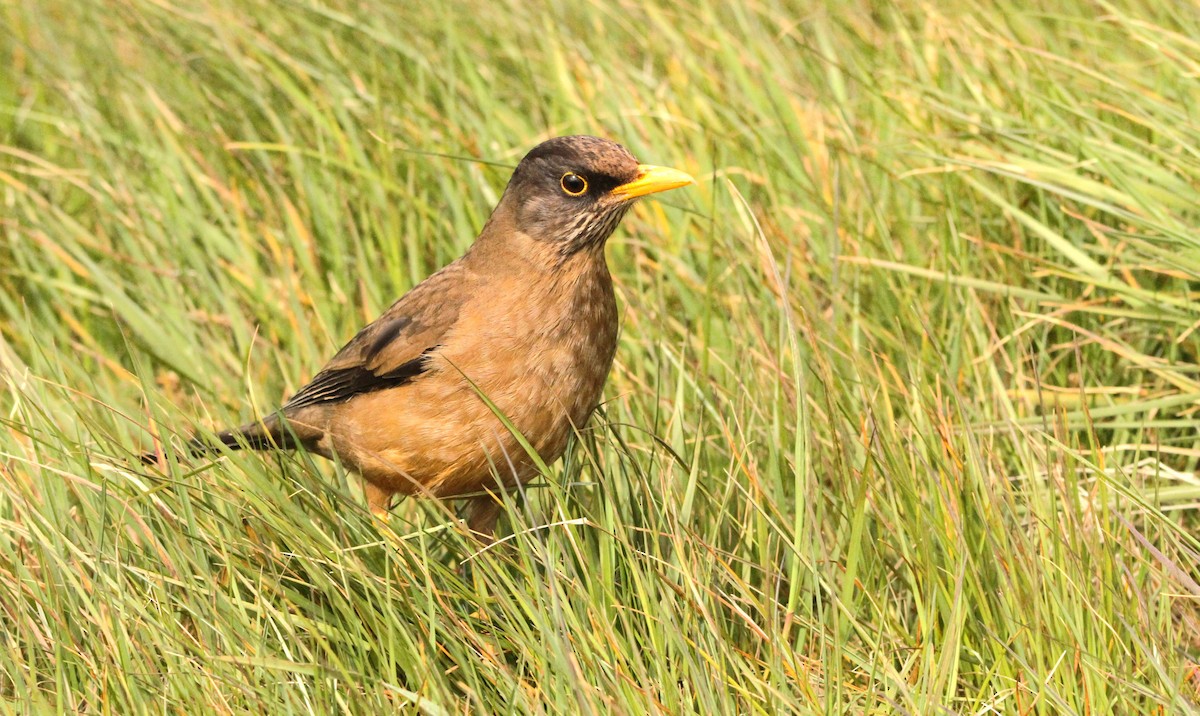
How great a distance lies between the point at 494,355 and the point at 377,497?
62 cm

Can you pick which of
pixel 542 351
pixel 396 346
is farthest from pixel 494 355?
pixel 396 346

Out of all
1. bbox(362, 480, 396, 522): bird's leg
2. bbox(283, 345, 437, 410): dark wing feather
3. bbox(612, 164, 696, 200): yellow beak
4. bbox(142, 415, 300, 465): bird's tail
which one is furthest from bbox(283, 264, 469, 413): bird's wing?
bbox(612, 164, 696, 200): yellow beak

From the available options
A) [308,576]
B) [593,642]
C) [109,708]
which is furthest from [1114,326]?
[109,708]

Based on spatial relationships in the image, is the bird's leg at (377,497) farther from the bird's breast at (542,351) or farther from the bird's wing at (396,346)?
the bird's breast at (542,351)

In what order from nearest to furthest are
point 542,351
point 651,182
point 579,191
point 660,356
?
1. point 542,351
2. point 651,182
3. point 579,191
4. point 660,356

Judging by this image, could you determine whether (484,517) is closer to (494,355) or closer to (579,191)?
(494,355)

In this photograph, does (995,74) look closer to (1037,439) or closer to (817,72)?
(817,72)

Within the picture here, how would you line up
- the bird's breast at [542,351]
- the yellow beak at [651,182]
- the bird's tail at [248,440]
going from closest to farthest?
the bird's tail at [248,440], the bird's breast at [542,351], the yellow beak at [651,182]

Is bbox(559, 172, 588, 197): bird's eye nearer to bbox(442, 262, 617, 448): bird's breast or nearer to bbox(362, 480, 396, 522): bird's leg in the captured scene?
bbox(442, 262, 617, 448): bird's breast

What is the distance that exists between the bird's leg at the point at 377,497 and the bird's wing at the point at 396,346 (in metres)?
0.28

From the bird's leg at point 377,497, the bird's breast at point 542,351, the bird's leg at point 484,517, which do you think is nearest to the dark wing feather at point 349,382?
the bird's breast at point 542,351

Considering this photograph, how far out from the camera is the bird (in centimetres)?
404

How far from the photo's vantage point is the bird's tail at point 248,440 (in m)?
3.65

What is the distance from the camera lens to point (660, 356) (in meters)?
4.65
